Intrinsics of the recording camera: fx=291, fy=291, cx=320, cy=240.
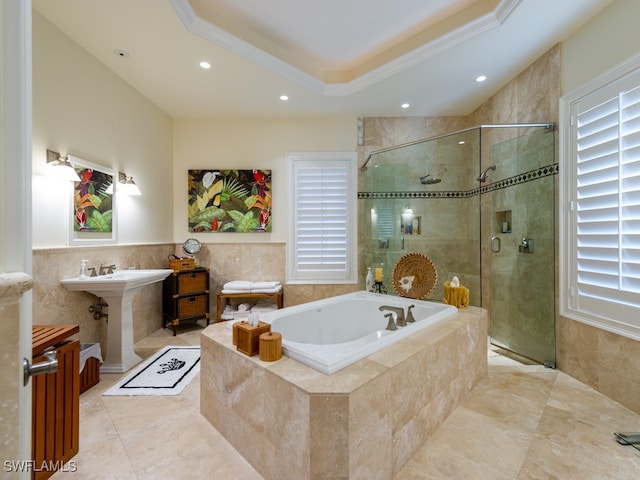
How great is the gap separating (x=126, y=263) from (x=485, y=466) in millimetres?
3142

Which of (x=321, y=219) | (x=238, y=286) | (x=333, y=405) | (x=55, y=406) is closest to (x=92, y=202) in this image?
(x=238, y=286)

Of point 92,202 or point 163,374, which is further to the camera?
point 92,202

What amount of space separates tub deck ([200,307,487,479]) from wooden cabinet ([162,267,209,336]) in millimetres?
1588

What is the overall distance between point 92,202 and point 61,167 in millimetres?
450

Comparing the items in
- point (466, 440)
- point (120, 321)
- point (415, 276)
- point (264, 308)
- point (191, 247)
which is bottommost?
point (466, 440)

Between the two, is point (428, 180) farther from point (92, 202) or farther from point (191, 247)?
point (92, 202)

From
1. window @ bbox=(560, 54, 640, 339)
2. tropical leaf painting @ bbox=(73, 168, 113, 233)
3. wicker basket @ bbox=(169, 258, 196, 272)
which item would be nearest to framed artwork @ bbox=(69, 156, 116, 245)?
tropical leaf painting @ bbox=(73, 168, 113, 233)

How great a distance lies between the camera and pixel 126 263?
9.23 ft

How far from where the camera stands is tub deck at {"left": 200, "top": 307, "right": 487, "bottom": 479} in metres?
1.10

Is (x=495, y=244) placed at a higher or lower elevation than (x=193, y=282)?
higher

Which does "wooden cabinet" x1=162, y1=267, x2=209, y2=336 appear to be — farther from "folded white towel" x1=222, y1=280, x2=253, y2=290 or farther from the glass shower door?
the glass shower door

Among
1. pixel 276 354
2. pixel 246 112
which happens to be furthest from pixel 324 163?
pixel 276 354

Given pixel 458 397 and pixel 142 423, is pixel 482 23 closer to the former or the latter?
pixel 458 397

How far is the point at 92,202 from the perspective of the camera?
8.05 feet
